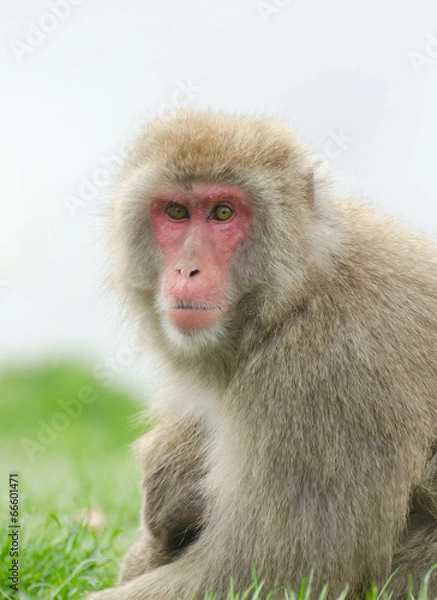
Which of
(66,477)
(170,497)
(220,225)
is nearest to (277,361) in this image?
(220,225)

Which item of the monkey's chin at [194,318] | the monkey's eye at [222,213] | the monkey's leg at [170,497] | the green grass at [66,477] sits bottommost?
the green grass at [66,477]

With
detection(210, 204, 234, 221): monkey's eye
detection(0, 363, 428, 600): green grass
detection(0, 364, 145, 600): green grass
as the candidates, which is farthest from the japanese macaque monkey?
detection(0, 364, 145, 600): green grass

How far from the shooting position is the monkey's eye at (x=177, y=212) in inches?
219

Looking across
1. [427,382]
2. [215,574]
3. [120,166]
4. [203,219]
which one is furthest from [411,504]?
[120,166]

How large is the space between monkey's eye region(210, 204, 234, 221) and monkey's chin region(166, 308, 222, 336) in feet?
1.68

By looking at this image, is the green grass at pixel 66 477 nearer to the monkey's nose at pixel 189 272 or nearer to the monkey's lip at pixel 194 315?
the monkey's lip at pixel 194 315

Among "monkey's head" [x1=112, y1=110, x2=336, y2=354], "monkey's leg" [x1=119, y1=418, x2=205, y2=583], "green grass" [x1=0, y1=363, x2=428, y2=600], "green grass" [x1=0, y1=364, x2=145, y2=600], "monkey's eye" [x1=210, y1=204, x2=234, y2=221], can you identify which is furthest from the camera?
"green grass" [x1=0, y1=364, x2=145, y2=600]

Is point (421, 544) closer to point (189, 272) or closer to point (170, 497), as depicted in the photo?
point (170, 497)

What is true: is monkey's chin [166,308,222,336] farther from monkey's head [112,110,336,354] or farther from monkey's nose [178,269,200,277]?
monkey's nose [178,269,200,277]

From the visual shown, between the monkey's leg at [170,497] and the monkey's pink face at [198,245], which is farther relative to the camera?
the monkey's leg at [170,497]

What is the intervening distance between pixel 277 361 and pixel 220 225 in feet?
2.42

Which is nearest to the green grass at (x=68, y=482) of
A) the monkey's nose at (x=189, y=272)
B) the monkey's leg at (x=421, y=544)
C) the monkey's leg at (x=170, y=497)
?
the monkey's leg at (x=421, y=544)

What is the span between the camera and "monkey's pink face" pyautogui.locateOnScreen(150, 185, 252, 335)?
5.23 metres

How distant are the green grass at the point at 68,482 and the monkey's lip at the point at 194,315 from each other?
4.06 ft
